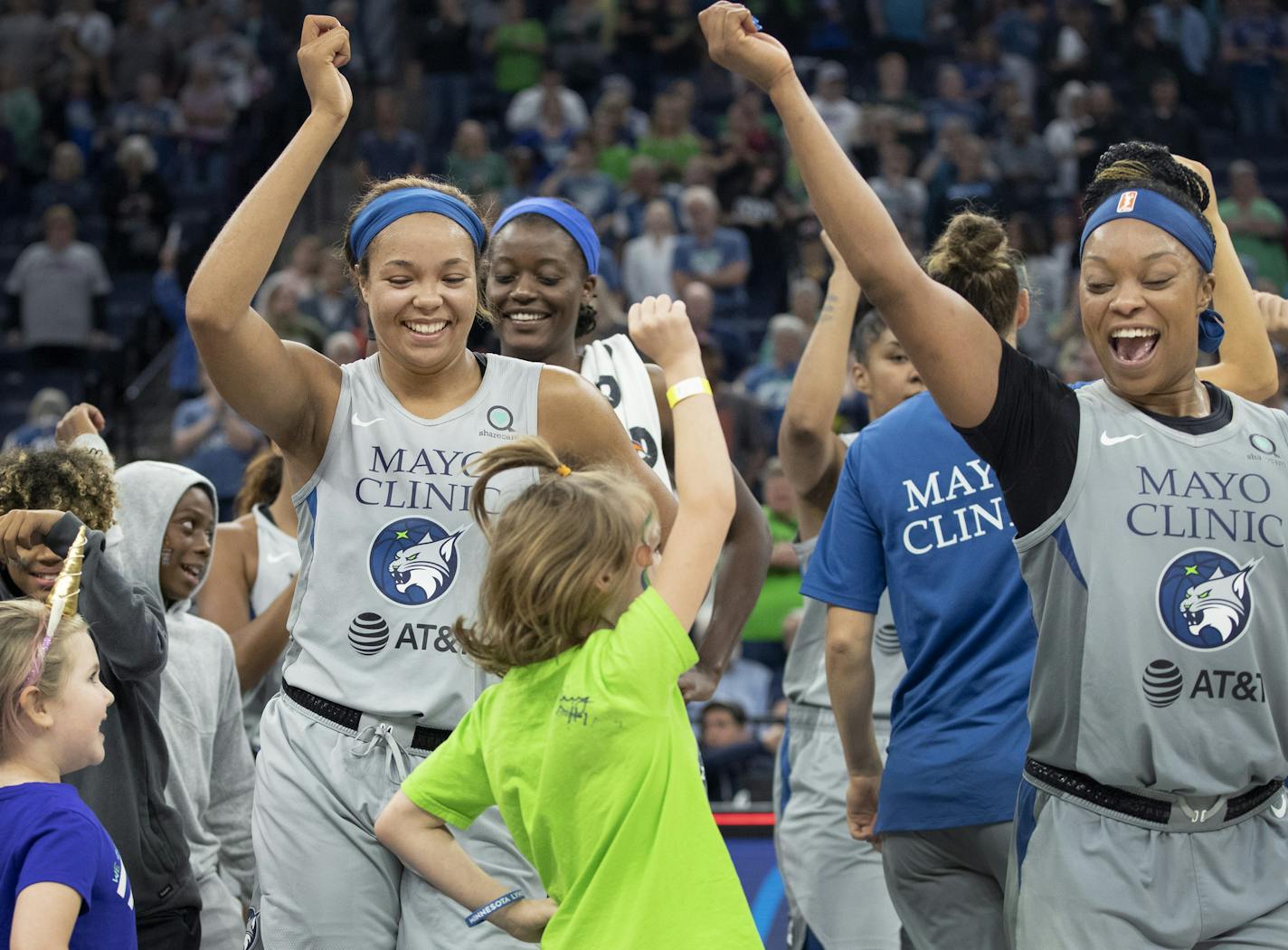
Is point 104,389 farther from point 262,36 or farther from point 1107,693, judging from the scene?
point 1107,693

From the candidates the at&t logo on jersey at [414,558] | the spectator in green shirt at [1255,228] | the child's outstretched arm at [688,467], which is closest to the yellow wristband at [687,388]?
the child's outstretched arm at [688,467]

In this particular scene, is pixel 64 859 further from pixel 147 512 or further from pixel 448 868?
pixel 147 512

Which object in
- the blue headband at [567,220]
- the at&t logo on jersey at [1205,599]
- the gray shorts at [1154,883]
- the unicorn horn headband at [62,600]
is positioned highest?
the blue headband at [567,220]

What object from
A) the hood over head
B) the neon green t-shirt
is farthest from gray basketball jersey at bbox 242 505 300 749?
the neon green t-shirt

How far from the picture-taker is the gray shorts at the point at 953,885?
391 centimetres

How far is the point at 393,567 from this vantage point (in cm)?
344

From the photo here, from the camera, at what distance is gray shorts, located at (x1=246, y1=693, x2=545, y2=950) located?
3342 millimetres

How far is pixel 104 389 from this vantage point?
12930 mm

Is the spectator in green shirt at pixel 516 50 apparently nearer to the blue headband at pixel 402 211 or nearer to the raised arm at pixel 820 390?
the raised arm at pixel 820 390

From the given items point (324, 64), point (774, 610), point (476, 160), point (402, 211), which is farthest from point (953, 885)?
point (476, 160)

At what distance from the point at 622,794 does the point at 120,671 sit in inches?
63.1

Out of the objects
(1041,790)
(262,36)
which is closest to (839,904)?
(1041,790)

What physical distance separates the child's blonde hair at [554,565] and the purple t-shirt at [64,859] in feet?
2.60

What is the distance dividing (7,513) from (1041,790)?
233 cm
